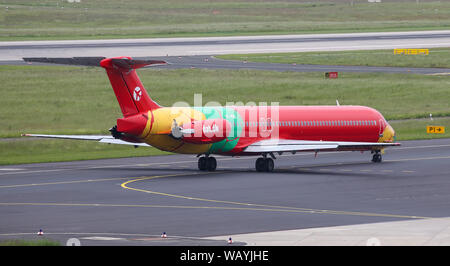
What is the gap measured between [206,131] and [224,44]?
7803 centimetres

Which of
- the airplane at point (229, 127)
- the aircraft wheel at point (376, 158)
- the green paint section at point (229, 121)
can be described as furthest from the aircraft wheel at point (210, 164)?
the aircraft wheel at point (376, 158)

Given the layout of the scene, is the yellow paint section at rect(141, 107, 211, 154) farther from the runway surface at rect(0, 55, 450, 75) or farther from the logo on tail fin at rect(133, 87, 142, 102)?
the runway surface at rect(0, 55, 450, 75)

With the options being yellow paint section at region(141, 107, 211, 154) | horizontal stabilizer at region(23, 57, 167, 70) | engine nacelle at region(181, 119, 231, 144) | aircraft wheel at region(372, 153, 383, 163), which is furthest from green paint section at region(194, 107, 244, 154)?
aircraft wheel at region(372, 153, 383, 163)

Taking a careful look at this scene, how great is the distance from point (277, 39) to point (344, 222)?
9836cm

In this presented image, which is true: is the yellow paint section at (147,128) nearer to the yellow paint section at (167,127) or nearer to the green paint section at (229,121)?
the yellow paint section at (167,127)

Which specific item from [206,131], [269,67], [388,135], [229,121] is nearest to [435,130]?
[388,135]

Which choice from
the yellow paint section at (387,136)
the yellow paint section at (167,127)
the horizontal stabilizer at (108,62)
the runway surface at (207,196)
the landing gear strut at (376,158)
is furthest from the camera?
the yellow paint section at (387,136)

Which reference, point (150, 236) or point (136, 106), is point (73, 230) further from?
point (136, 106)

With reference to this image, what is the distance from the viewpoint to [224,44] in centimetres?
12362

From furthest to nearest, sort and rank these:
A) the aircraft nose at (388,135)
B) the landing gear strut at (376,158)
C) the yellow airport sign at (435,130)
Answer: the yellow airport sign at (435,130), the aircraft nose at (388,135), the landing gear strut at (376,158)

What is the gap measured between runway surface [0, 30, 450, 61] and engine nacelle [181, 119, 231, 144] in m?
53.9

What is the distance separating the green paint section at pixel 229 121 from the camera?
47750mm

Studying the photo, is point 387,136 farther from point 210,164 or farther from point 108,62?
point 108,62
